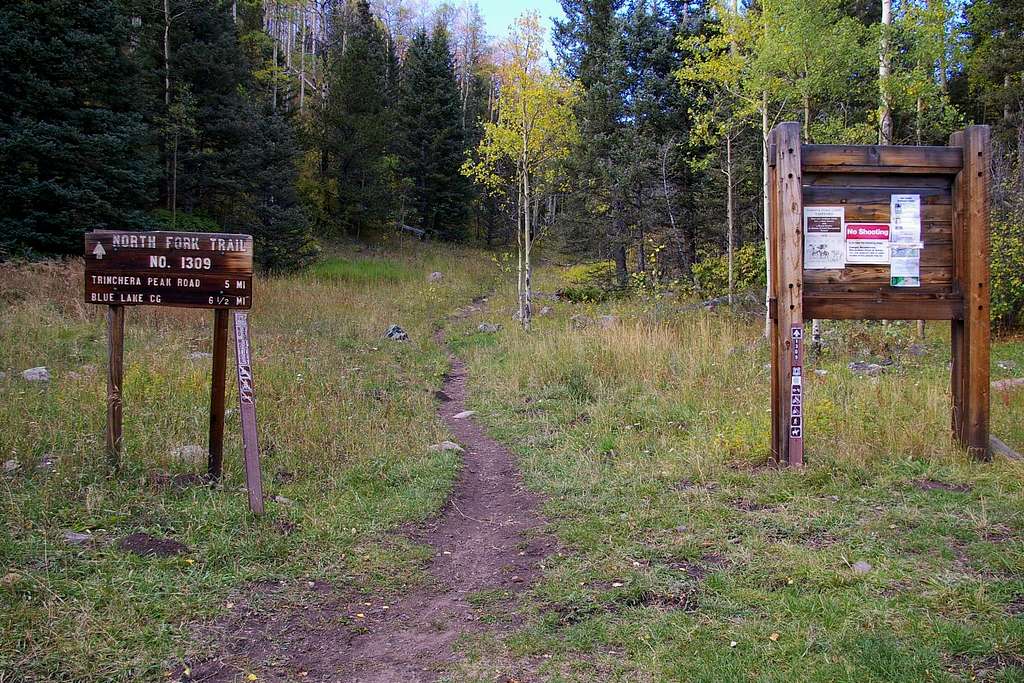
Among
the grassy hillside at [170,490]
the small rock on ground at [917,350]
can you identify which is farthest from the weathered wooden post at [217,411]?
the small rock on ground at [917,350]

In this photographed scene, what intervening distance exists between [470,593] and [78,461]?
141 inches

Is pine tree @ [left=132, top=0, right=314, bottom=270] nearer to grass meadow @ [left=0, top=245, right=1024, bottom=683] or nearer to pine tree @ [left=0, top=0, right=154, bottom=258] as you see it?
pine tree @ [left=0, top=0, right=154, bottom=258]

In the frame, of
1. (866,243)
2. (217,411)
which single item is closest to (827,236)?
(866,243)

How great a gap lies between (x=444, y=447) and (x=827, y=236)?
415 cm

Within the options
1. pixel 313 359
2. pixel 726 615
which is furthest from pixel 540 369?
pixel 726 615

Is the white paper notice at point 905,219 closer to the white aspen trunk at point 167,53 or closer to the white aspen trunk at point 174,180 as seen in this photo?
the white aspen trunk at point 174,180

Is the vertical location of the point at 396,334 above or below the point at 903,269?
below

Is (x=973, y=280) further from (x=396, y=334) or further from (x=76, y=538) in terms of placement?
(x=396, y=334)

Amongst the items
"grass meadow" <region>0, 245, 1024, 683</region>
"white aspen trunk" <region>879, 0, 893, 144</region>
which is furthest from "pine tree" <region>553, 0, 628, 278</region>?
"grass meadow" <region>0, 245, 1024, 683</region>

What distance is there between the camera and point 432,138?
135 ft

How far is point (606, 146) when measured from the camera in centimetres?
2286

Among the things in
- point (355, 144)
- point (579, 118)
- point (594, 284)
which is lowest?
point (594, 284)

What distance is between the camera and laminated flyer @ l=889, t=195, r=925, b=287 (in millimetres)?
6270

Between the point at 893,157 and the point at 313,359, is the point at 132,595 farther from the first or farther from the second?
the point at 313,359
